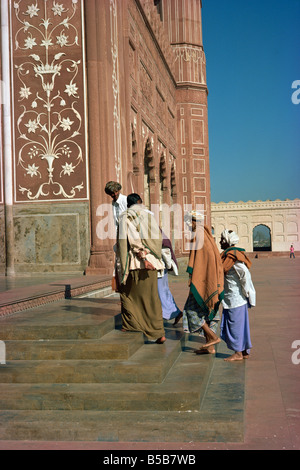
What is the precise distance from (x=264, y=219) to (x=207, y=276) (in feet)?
145

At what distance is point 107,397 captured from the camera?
3113mm

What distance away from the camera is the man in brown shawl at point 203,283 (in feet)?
14.3

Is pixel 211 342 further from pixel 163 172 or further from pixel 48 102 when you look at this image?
pixel 163 172

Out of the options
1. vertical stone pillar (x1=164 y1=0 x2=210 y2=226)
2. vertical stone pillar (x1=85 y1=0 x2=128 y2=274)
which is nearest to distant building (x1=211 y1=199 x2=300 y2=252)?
vertical stone pillar (x1=164 y1=0 x2=210 y2=226)

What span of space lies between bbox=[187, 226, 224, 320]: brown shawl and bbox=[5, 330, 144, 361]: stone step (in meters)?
0.74

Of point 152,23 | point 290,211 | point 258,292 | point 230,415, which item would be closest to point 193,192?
point 152,23

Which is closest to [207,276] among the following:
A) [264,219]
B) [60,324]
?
[60,324]

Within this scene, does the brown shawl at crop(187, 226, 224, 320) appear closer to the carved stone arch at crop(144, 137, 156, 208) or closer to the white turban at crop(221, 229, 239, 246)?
the white turban at crop(221, 229, 239, 246)

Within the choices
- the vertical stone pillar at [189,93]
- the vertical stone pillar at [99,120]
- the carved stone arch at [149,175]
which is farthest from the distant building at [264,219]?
the vertical stone pillar at [99,120]

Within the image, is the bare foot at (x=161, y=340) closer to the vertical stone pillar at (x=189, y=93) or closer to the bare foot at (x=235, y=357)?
the bare foot at (x=235, y=357)

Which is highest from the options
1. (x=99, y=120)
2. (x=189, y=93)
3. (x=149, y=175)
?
(x=189, y=93)

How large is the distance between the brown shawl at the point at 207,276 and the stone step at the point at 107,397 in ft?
3.62

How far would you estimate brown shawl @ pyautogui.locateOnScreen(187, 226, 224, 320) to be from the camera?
434 cm

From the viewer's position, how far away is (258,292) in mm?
10156
